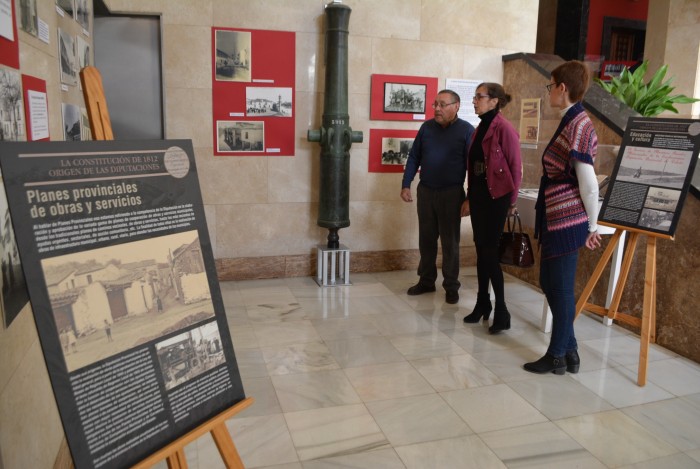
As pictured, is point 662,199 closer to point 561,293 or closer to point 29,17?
point 561,293

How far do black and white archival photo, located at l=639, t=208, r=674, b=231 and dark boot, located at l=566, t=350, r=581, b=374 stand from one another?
0.88 metres

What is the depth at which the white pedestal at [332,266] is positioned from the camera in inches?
213

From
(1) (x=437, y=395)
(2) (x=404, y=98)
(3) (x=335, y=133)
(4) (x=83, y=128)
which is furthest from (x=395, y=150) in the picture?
(4) (x=83, y=128)

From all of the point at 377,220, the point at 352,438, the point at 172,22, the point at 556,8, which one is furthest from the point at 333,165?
the point at 556,8

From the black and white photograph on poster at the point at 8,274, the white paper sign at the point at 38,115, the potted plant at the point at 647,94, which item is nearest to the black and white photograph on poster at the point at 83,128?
the white paper sign at the point at 38,115

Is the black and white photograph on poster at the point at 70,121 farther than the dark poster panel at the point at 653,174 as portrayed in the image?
No

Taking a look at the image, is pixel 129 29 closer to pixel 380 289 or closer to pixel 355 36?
pixel 355 36

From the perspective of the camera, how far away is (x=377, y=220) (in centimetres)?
587

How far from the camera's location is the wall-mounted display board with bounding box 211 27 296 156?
513 centimetres

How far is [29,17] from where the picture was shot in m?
2.14

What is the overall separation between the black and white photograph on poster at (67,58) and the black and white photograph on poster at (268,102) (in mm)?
2192

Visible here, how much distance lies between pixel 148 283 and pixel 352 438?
1578 mm

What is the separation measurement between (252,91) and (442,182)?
6.10 ft

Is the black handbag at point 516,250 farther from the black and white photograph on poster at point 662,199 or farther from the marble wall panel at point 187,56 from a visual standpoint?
the marble wall panel at point 187,56
